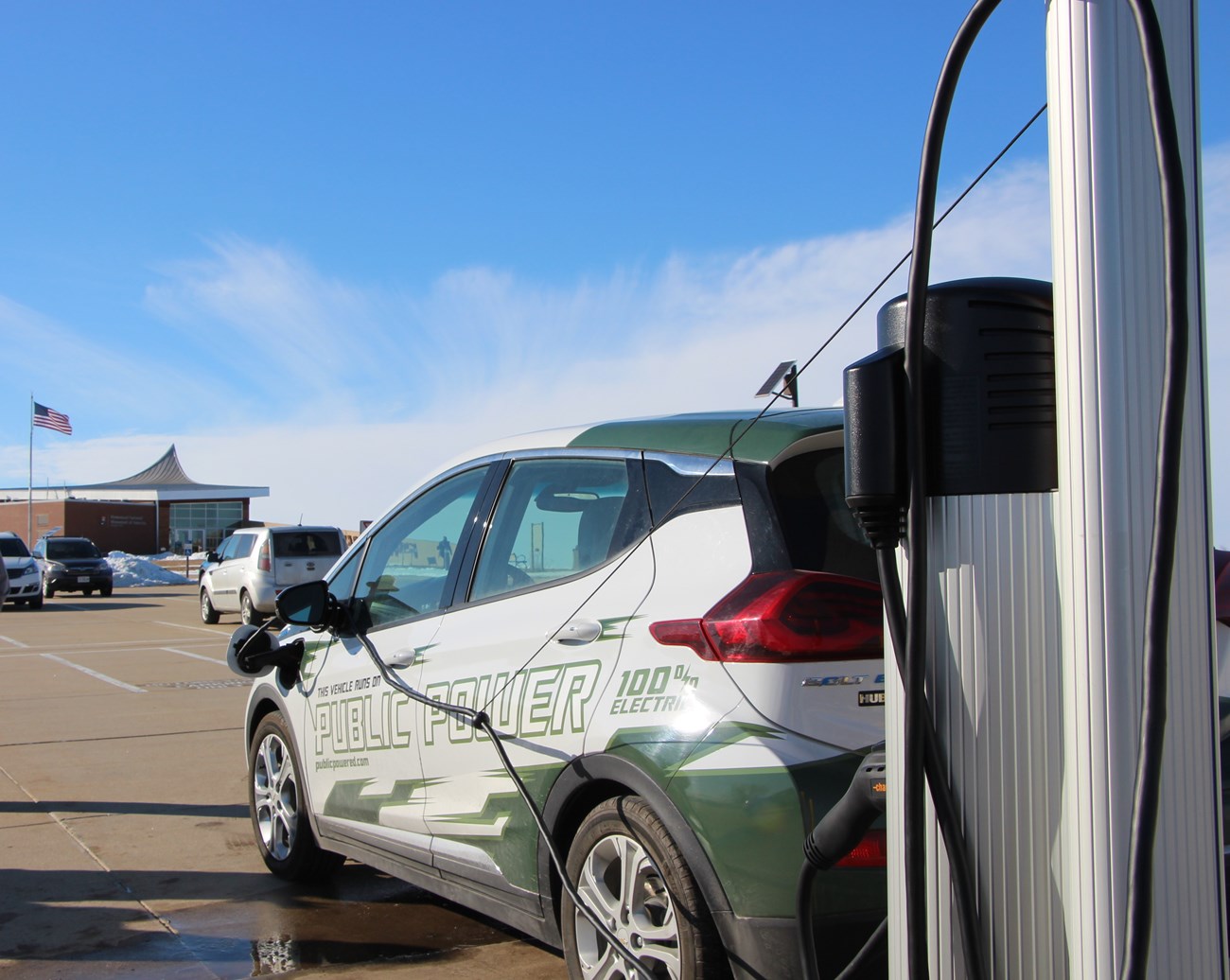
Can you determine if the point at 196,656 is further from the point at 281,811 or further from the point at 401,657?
the point at 401,657

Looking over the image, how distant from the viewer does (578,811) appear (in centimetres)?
328

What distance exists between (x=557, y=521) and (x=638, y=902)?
117cm

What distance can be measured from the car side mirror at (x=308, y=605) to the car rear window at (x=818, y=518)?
2.26 m

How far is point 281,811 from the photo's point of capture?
204 inches

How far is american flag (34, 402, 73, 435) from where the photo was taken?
50344 mm

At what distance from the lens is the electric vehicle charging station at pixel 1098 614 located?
1549mm

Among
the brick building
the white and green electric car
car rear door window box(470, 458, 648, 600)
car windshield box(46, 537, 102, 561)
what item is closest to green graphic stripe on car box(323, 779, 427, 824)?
the white and green electric car

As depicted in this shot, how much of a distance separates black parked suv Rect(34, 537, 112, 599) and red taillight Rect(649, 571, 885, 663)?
102ft

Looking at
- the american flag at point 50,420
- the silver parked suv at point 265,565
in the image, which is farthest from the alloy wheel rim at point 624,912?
the american flag at point 50,420

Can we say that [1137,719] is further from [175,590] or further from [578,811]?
[175,590]

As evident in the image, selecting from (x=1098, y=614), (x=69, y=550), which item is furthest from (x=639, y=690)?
(x=69, y=550)

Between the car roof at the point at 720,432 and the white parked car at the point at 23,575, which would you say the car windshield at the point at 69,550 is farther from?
the car roof at the point at 720,432

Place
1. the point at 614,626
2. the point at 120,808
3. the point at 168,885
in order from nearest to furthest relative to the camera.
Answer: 1. the point at 614,626
2. the point at 168,885
3. the point at 120,808

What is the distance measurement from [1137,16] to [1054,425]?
532mm
